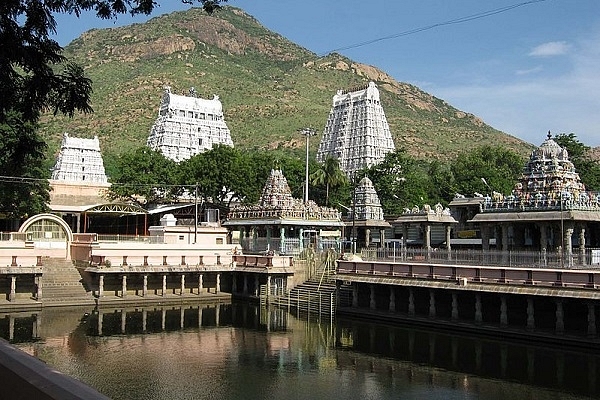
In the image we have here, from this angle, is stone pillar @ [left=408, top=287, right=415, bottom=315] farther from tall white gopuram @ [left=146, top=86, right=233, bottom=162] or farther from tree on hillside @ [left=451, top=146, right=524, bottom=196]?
tall white gopuram @ [left=146, top=86, right=233, bottom=162]

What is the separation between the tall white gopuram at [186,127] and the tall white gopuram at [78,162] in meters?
10.8

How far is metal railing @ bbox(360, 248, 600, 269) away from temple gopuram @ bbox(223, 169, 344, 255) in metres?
10.6

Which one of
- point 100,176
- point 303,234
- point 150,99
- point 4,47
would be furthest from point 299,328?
point 150,99

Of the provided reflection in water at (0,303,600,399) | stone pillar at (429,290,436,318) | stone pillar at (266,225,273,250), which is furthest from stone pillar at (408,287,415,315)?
stone pillar at (266,225,273,250)

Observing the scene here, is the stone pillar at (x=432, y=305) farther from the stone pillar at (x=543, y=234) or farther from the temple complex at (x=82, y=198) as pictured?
the temple complex at (x=82, y=198)

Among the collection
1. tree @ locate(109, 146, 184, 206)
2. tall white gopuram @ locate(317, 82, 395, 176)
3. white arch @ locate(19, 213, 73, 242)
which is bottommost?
white arch @ locate(19, 213, 73, 242)

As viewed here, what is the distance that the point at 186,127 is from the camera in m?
122

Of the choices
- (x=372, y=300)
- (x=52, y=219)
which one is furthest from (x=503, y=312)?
(x=52, y=219)

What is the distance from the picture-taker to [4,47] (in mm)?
10797

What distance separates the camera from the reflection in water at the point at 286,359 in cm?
2480

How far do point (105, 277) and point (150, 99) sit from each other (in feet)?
377

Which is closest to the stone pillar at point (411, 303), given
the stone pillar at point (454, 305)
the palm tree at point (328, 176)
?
the stone pillar at point (454, 305)

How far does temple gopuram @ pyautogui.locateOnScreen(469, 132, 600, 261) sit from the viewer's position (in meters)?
40.6

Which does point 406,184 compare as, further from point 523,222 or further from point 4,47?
point 4,47
